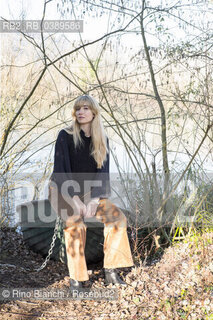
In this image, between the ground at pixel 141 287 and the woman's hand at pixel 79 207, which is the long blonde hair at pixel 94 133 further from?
the ground at pixel 141 287

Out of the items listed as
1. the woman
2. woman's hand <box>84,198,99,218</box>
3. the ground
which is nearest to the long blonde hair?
the woman

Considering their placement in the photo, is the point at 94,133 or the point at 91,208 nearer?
the point at 91,208

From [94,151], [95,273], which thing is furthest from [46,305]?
[94,151]

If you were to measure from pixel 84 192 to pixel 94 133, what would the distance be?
0.51m

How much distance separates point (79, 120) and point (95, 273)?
1358 mm

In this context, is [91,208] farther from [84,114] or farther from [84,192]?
[84,114]

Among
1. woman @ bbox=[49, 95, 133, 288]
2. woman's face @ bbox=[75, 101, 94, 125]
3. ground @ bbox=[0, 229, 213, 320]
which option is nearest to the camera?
ground @ bbox=[0, 229, 213, 320]

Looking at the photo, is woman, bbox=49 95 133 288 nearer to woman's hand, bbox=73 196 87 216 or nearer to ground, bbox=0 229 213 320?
woman's hand, bbox=73 196 87 216

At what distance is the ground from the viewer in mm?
2615

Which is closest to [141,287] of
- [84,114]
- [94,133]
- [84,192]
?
[84,192]

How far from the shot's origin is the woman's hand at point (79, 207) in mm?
2979

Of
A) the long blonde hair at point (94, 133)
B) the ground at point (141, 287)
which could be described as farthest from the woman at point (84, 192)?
the ground at point (141, 287)

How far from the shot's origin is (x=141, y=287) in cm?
292

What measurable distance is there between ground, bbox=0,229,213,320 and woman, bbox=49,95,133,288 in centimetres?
20
